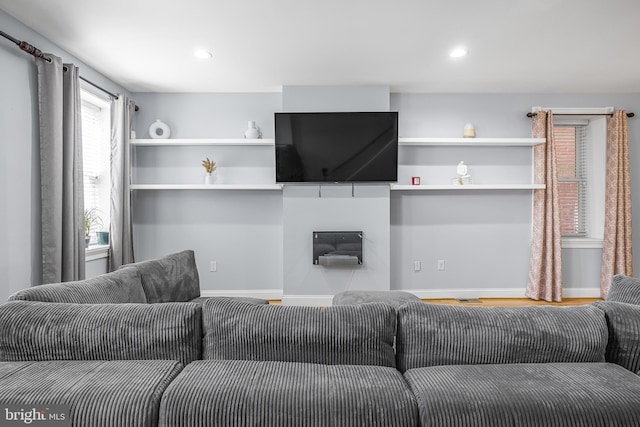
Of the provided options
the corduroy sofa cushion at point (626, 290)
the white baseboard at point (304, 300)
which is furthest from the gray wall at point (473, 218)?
the corduroy sofa cushion at point (626, 290)

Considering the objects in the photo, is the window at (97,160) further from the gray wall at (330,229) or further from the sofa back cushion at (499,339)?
the sofa back cushion at (499,339)

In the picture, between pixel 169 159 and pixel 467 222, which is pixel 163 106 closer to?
pixel 169 159

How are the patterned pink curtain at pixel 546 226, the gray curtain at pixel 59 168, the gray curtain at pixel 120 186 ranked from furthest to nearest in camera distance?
the patterned pink curtain at pixel 546 226 < the gray curtain at pixel 120 186 < the gray curtain at pixel 59 168

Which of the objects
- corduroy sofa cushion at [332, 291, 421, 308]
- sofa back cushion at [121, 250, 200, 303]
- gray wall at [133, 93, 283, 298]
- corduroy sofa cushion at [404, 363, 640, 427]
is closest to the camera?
corduroy sofa cushion at [404, 363, 640, 427]

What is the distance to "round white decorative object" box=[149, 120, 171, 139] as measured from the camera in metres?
4.51

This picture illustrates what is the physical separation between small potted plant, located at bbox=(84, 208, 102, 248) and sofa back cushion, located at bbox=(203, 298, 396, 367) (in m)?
3.16

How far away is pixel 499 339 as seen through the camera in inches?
47.4

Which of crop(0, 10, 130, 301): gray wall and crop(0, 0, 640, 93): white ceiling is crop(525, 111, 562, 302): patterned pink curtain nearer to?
crop(0, 0, 640, 93): white ceiling

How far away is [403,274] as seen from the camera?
15.4ft

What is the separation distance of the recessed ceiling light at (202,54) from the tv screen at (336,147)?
1.00 m

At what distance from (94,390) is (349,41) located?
2987mm

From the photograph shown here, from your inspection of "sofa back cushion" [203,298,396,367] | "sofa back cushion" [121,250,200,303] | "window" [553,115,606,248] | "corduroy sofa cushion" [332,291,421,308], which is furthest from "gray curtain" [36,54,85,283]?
"window" [553,115,606,248]

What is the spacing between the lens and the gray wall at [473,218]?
4.68 m

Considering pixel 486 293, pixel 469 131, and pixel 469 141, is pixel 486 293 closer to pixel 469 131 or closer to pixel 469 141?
pixel 469 141
